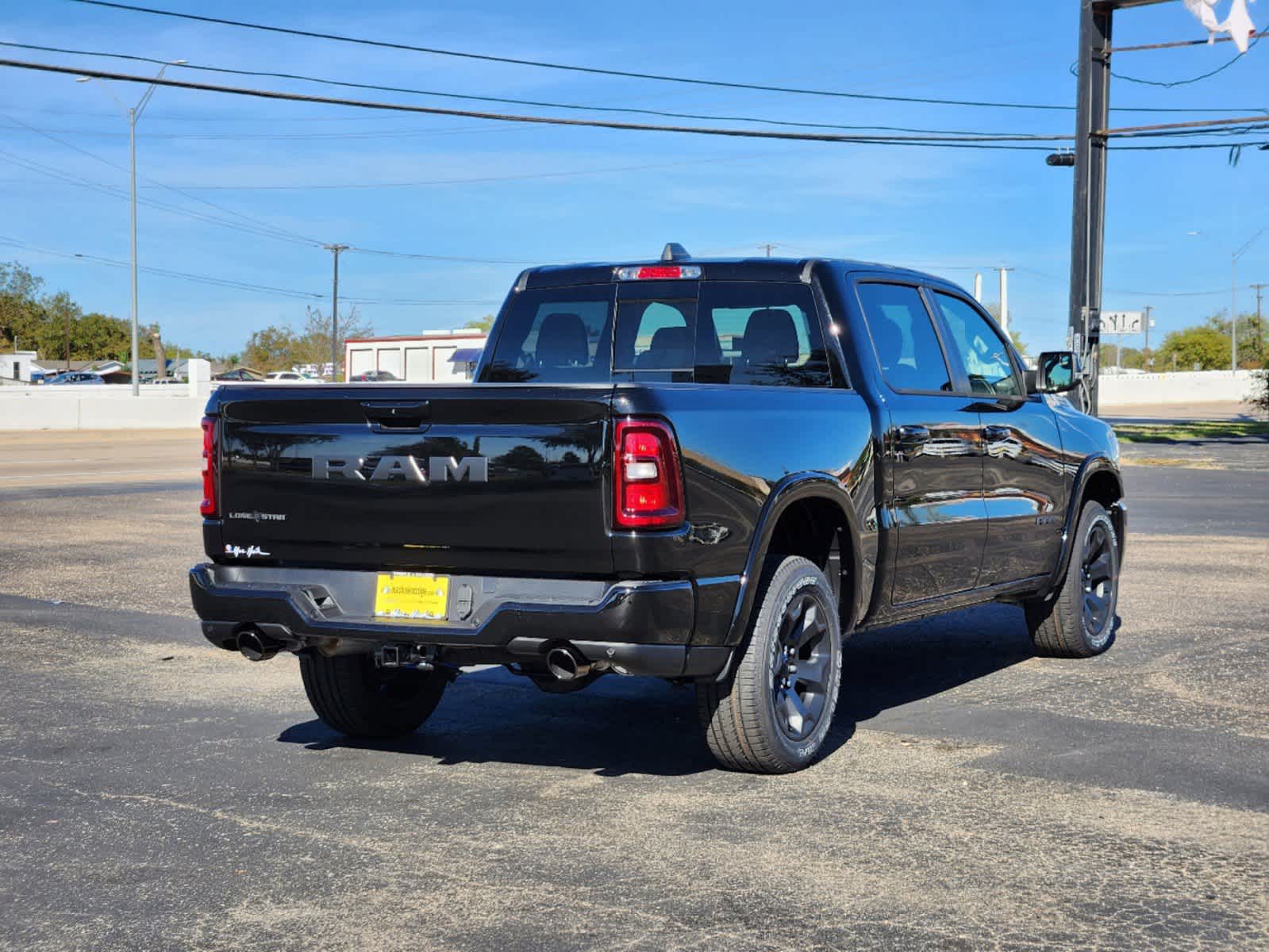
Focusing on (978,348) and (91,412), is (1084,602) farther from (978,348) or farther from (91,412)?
(91,412)

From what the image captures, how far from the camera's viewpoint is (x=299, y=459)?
574cm

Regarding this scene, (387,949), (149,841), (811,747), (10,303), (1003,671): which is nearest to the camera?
(387,949)

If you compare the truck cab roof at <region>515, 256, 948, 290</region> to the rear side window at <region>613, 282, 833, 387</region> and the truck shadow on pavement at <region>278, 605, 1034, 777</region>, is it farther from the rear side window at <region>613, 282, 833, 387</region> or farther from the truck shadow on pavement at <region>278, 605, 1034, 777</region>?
A: the truck shadow on pavement at <region>278, 605, 1034, 777</region>

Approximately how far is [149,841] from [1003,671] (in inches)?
190

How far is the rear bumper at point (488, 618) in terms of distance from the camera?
534 cm

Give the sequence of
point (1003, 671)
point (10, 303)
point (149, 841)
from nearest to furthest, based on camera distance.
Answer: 1. point (149, 841)
2. point (1003, 671)
3. point (10, 303)

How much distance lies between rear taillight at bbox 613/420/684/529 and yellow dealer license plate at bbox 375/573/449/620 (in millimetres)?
702

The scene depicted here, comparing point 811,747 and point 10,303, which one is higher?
point 10,303

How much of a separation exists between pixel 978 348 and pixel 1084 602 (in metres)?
1.70

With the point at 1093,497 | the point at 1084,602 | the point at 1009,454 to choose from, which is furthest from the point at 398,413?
the point at 1093,497

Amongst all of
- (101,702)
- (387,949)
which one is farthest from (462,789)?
(101,702)

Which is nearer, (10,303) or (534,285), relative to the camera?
(534,285)

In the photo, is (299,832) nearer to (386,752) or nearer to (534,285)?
(386,752)

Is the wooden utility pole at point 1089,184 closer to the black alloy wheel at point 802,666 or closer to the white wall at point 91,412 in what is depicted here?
the black alloy wheel at point 802,666
